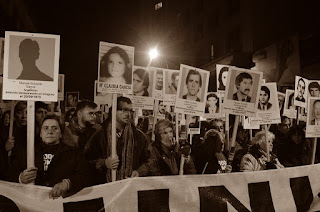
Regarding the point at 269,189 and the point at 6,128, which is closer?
the point at 269,189

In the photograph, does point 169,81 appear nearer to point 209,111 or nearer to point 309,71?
point 209,111

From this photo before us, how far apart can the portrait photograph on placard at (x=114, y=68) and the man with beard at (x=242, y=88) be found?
1486mm

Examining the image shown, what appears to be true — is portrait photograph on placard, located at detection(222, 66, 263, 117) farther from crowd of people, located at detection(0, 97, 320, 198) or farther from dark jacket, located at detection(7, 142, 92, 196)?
dark jacket, located at detection(7, 142, 92, 196)

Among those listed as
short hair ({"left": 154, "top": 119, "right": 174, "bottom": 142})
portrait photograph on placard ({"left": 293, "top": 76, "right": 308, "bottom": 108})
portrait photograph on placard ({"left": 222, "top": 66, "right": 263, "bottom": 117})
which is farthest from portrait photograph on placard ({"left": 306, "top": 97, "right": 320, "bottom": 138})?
short hair ({"left": 154, "top": 119, "right": 174, "bottom": 142})

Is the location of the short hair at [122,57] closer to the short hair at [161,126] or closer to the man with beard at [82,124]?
the short hair at [161,126]

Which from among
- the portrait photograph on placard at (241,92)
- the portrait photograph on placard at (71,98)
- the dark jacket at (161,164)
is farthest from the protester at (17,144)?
the portrait photograph on placard at (71,98)

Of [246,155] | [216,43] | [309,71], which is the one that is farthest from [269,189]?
[216,43]

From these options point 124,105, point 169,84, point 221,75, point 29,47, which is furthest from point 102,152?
point 221,75

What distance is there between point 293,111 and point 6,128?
5.61 m

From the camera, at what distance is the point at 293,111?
7.78 metres

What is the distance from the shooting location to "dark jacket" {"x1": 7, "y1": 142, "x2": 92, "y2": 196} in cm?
319

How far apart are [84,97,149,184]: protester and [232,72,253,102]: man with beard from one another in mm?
1339

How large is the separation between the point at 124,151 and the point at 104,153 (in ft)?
0.69

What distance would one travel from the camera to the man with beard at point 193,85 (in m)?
4.73
